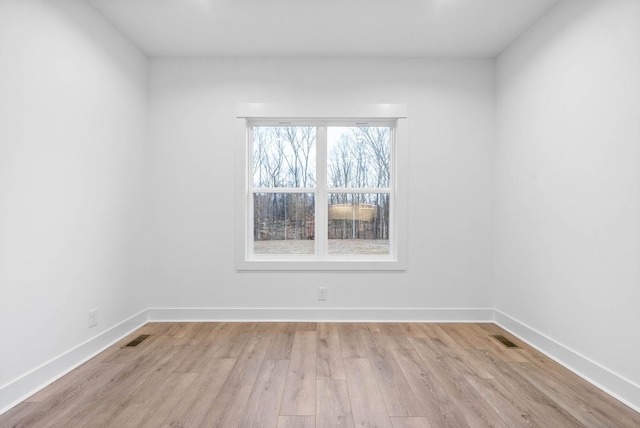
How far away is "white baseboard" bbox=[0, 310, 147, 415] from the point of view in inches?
79.1

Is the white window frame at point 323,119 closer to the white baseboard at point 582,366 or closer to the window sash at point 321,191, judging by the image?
the window sash at point 321,191

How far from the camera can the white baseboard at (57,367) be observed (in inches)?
79.1

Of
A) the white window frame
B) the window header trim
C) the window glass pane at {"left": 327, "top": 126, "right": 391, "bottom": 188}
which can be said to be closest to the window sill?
the white window frame

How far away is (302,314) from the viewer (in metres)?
3.58

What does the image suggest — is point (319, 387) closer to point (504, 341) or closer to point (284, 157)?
point (504, 341)

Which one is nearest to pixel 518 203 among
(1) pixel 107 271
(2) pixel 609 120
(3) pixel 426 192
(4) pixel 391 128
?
(3) pixel 426 192

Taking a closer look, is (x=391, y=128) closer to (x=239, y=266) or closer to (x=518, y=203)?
(x=518, y=203)

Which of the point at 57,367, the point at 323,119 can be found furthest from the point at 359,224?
the point at 57,367

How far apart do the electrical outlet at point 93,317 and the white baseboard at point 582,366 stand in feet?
11.7

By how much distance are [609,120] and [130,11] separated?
11.7ft

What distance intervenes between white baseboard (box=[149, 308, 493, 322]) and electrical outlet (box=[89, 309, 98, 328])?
0.81 m

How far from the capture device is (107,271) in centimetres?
295

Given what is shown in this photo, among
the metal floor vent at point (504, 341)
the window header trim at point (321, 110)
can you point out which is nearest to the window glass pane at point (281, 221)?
the window header trim at point (321, 110)

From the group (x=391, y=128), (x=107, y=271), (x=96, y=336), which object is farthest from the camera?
(x=391, y=128)
